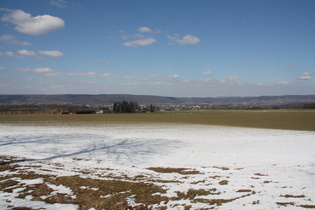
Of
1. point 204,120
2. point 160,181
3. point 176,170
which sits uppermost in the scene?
point 160,181

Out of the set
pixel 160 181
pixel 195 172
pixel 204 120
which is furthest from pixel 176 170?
pixel 204 120

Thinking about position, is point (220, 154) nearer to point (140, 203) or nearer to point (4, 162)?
point (140, 203)

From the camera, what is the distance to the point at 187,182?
479 inches

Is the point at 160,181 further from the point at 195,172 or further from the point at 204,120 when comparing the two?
the point at 204,120

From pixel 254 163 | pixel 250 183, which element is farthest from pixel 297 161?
pixel 250 183

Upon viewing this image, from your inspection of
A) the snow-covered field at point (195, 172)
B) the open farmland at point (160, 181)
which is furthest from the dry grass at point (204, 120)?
the open farmland at point (160, 181)

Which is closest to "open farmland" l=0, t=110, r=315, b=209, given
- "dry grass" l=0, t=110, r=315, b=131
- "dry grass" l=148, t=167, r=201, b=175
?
"dry grass" l=148, t=167, r=201, b=175

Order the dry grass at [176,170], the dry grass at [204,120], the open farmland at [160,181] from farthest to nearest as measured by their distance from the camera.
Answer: the dry grass at [204,120], the dry grass at [176,170], the open farmland at [160,181]

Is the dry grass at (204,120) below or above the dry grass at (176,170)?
below

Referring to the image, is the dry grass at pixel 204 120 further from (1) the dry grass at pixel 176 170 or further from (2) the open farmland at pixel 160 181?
(1) the dry grass at pixel 176 170

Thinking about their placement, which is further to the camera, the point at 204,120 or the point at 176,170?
the point at 204,120

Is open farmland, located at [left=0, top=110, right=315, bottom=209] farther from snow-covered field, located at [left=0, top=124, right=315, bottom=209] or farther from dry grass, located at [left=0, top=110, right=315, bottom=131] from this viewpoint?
dry grass, located at [left=0, top=110, right=315, bottom=131]

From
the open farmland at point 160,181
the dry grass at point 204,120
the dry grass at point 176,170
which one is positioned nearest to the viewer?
the open farmland at point 160,181

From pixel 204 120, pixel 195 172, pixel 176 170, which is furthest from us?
pixel 204 120
